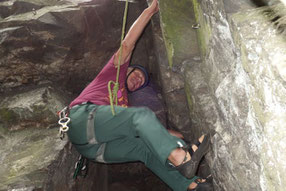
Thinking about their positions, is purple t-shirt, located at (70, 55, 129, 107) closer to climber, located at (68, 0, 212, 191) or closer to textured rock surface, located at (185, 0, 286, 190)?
climber, located at (68, 0, 212, 191)

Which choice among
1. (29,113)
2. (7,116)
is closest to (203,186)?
(29,113)

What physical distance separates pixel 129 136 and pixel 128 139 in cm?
36

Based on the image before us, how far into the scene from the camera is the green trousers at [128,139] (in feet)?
7.11

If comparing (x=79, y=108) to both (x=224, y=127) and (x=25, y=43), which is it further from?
(x=25, y=43)

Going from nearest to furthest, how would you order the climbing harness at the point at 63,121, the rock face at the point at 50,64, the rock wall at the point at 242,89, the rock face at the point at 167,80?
the rock wall at the point at 242,89 < the rock face at the point at 167,80 < the climbing harness at the point at 63,121 < the rock face at the point at 50,64

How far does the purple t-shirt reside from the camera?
2914mm

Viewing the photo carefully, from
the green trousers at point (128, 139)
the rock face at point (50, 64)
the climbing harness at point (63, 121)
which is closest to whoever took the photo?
the green trousers at point (128, 139)

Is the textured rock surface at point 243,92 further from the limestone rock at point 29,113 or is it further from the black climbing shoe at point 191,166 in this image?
the limestone rock at point 29,113

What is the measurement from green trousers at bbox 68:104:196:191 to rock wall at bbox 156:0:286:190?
0.49 meters

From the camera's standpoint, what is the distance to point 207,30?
241cm

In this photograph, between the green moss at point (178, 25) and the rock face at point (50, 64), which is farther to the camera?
the rock face at point (50, 64)

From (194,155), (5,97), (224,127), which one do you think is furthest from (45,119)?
(224,127)

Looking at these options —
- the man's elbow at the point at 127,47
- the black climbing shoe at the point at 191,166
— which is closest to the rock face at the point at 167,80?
the black climbing shoe at the point at 191,166

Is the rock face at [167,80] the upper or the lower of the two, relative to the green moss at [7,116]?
upper
